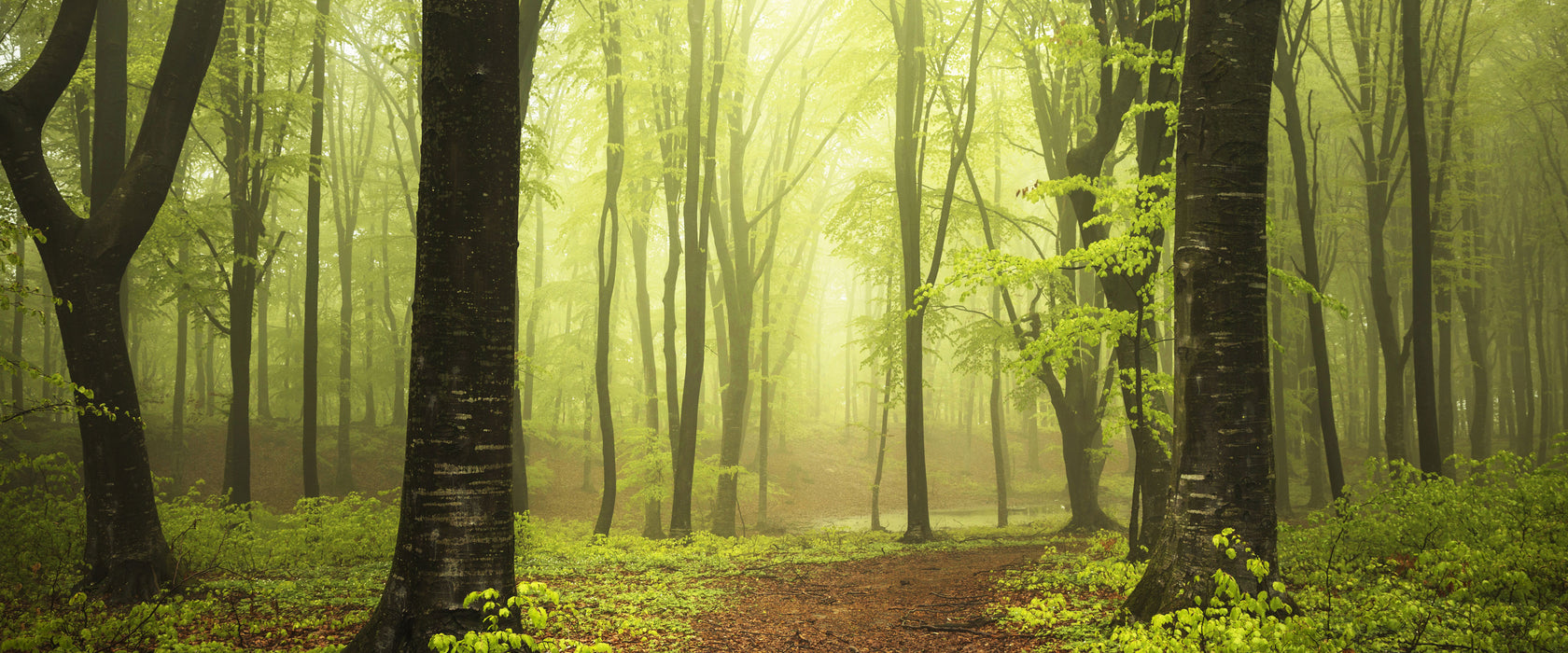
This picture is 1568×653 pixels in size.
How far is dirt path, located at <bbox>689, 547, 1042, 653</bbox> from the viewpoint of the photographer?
551 centimetres

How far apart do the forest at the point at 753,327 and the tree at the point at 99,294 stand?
0.11 feet

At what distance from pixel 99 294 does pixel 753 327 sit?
14139mm

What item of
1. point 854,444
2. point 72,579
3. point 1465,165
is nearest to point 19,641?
point 72,579

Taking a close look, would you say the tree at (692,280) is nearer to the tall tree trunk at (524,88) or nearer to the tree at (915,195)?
the tall tree trunk at (524,88)

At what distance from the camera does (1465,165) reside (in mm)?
14227

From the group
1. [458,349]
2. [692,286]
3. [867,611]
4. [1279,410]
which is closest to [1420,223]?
[1279,410]

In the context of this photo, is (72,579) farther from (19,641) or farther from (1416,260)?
(1416,260)

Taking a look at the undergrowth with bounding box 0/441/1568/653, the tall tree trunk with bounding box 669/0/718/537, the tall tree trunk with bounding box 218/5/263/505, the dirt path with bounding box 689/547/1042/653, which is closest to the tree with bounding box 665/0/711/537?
the tall tree trunk with bounding box 669/0/718/537

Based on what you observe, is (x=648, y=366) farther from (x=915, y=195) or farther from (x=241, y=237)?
(x=241, y=237)

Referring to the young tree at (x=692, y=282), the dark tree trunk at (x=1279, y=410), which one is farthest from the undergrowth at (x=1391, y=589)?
the dark tree trunk at (x=1279, y=410)

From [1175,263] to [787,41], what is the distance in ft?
44.7

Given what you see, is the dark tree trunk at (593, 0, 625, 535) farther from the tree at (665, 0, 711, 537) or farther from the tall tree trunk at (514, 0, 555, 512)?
the tree at (665, 0, 711, 537)

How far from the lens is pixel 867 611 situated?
268 inches

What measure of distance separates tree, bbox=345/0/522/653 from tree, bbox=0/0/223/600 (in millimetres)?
4299
